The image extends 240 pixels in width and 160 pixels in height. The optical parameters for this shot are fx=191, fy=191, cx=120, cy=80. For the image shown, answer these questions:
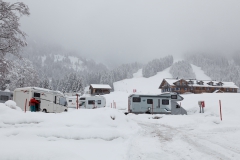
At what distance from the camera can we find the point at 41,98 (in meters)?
19.9

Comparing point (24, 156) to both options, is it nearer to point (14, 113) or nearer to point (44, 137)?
point (44, 137)

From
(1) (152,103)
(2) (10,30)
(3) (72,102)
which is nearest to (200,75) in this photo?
(3) (72,102)

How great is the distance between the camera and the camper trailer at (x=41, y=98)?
62.4ft

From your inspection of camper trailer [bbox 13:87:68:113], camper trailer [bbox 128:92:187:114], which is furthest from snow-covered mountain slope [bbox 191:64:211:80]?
camper trailer [bbox 13:87:68:113]

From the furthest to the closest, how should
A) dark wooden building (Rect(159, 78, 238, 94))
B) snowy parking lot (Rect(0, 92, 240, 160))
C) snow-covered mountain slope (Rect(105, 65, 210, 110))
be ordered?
dark wooden building (Rect(159, 78, 238, 94)) → snow-covered mountain slope (Rect(105, 65, 210, 110)) → snowy parking lot (Rect(0, 92, 240, 160))

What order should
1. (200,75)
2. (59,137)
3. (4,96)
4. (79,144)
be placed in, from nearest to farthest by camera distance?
(79,144) < (59,137) < (4,96) < (200,75)

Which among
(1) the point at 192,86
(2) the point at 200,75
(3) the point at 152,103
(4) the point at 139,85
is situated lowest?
(3) the point at 152,103

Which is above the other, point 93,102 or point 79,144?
point 79,144

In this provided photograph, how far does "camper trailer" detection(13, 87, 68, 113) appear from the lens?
62.4ft

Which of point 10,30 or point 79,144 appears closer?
point 79,144

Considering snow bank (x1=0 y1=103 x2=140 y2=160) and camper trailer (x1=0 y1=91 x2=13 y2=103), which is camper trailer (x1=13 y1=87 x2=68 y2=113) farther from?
camper trailer (x1=0 y1=91 x2=13 y2=103)

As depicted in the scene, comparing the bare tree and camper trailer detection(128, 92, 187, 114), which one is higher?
the bare tree

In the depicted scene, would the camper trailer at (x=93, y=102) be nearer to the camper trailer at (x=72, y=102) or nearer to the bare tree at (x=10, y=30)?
the camper trailer at (x=72, y=102)

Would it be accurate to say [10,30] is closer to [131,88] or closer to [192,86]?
[192,86]
